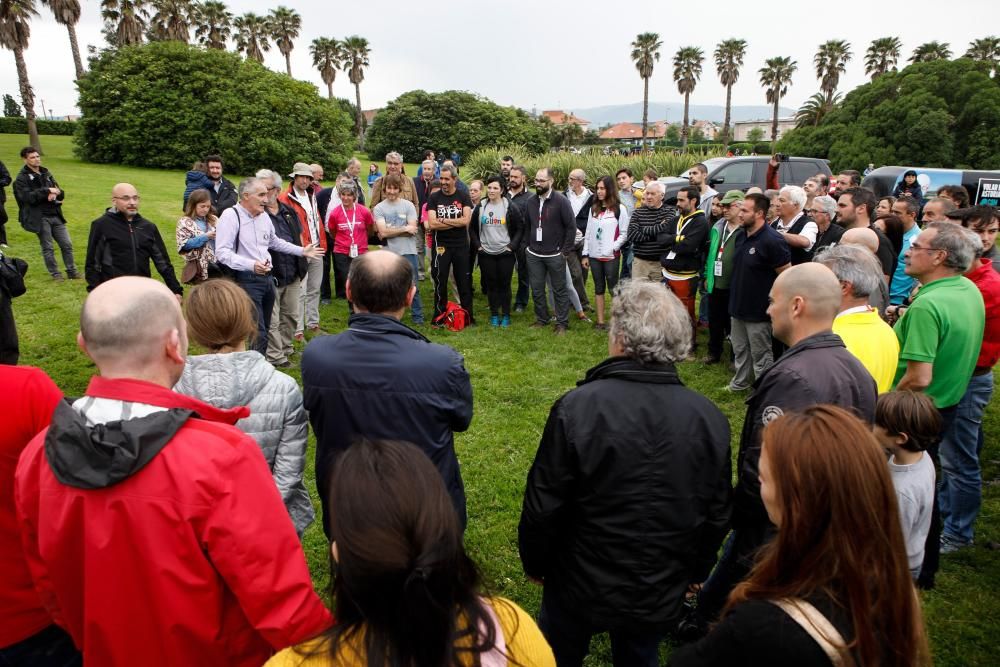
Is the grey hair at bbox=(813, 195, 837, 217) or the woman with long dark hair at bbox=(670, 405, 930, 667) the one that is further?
the grey hair at bbox=(813, 195, 837, 217)

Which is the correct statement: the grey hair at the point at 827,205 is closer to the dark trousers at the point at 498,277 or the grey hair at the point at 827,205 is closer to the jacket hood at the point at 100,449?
the dark trousers at the point at 498,277

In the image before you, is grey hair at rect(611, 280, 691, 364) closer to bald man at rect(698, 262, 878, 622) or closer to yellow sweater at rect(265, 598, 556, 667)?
bald man at rect(698, 262, 878, 622)

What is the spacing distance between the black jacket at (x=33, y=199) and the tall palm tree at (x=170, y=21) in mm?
32243

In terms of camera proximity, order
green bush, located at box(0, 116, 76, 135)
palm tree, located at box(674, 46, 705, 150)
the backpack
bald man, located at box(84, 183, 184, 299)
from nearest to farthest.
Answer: bald man, located at box(84, 183, 184, 299) < the backpack < green bush, located at box(0, 116, 76, 135) < palm tree, located at box(674, 46, 705, 150)

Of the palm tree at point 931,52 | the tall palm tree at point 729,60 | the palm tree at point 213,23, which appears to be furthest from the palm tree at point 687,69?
the palm tree at point 213,23

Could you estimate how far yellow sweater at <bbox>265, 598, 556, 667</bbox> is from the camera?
1215 millimetres

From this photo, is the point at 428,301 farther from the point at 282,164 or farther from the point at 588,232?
the point at 282,164

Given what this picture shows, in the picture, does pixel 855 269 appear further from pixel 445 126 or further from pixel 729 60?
pixel 729 60

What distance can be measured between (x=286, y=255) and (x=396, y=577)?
615cm

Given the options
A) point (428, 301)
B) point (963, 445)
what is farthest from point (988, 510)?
point (428, 301)

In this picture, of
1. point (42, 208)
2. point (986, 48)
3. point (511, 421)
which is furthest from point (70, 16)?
point (986, 48)

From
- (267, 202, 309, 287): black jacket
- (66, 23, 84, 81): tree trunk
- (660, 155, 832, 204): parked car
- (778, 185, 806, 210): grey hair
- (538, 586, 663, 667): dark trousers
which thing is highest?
(66, 23, 84, 81): tree trunk

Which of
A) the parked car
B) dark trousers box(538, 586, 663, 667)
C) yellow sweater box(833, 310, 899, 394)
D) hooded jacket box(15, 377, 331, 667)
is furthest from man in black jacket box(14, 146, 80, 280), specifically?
the parked car

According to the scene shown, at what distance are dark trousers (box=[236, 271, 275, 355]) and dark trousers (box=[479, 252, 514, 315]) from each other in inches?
123
